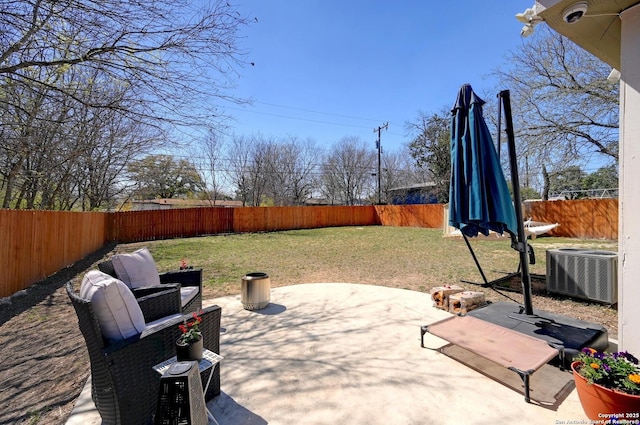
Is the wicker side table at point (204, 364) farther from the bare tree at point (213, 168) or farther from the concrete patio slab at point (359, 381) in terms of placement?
the bare tree at point (213, 168)

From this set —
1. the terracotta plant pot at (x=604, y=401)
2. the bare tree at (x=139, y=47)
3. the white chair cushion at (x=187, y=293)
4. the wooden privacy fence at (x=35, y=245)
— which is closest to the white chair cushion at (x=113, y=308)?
the white chair cushion at (x=187, y=293)

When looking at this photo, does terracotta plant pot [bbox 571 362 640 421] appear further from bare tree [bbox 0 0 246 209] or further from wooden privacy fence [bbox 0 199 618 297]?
wooden privacy fence [bbox 0 199 618 297]

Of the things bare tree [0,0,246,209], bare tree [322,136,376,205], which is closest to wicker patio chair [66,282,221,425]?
bare tree [0,0,246,209]

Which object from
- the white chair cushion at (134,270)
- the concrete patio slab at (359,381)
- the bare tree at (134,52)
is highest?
the bare tree at (134,52)

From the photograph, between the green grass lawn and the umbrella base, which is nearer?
the umbrella base

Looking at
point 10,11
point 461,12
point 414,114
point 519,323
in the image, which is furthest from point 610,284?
point 414,114

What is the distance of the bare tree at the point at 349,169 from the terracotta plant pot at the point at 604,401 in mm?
25684

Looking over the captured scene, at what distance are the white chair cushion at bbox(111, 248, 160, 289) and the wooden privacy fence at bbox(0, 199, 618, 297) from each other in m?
3.07

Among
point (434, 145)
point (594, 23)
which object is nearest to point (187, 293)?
point (594, 23)

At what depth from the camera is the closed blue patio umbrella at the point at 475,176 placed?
7.72ft

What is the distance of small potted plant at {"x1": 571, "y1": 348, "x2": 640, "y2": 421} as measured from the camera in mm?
1383

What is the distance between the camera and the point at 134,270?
2801 millimetres

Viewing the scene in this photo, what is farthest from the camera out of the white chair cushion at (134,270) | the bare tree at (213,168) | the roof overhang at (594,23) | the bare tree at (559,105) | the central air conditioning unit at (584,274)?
the bare tree at (213,168)

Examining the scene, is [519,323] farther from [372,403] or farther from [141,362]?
[141,362]
